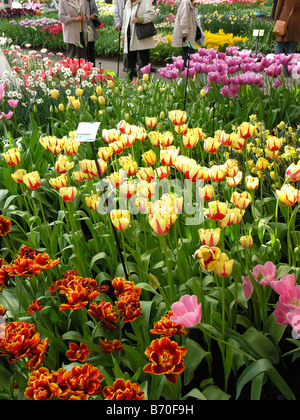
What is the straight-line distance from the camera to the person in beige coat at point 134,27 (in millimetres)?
5875

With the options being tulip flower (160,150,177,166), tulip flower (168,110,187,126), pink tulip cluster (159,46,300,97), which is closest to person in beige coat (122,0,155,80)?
pink tulip cluster (159,46,300,97)

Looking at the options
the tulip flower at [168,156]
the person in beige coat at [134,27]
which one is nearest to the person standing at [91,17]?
the person in beige coat at [134,27]

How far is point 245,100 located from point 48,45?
10.6 meters

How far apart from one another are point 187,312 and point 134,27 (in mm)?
5798

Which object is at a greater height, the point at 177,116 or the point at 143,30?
the point at 177,116

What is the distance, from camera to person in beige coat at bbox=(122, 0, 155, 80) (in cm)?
588

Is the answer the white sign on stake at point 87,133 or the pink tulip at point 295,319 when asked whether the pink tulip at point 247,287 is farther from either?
the white sign on stake at point 87,133

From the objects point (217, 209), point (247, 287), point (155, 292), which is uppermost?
point (217, 209)

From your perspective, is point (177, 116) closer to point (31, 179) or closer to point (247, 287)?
point (31, 179)

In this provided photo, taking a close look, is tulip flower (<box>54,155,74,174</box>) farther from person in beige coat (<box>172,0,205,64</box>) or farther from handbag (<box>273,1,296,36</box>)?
handbag (<box>273,1,296,36</box>)

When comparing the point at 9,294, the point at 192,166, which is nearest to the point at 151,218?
the point at 192,166

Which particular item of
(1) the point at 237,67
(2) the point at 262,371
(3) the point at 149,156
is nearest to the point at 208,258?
(2) the point at 262,371

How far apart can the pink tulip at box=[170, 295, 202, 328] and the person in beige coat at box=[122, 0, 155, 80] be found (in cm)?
557

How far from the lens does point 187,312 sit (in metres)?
1.00
